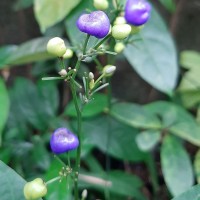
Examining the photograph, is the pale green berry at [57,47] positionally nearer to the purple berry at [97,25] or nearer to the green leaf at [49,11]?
the purple berry at [97,25]

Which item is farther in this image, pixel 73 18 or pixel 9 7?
pixel 9 7

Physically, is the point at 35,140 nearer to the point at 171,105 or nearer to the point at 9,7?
the point at 171,105

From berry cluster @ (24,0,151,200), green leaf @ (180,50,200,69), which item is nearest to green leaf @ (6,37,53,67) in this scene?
green leaf @ (180,50,200,69)

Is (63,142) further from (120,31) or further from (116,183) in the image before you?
(116,183)

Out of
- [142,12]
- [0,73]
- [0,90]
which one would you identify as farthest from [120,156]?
[0,73]

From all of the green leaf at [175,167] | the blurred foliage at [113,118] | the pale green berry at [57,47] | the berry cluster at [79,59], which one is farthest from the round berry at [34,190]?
the green leaf at [175,167]

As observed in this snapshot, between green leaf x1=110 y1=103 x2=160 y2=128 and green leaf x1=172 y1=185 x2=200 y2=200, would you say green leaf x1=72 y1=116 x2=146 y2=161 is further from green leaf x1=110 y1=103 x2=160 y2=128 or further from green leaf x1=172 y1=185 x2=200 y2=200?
green leaf x1=172 y1=185 x2=200 y2=200
